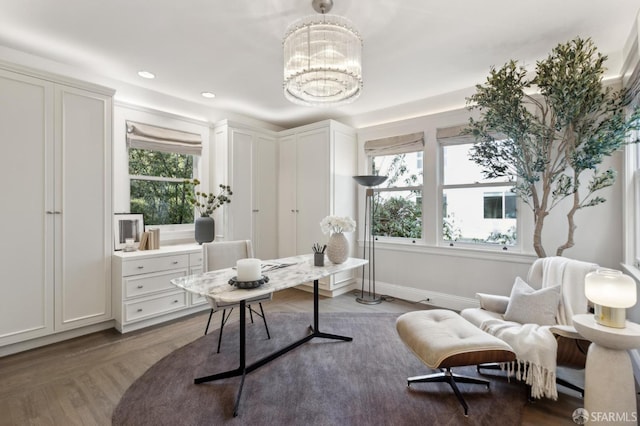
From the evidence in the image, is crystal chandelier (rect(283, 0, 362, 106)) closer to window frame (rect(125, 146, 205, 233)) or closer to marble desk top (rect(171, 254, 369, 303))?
marble desk top (rect(171, 254, 369, 303))

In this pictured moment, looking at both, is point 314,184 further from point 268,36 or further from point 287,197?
point 268,36

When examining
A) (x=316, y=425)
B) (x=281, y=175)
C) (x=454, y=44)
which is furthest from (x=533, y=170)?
(x=281, y=175)

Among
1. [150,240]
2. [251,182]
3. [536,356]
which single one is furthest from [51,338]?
[536,356]

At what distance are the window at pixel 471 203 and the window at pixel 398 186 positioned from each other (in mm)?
350

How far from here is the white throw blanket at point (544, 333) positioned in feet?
5.92

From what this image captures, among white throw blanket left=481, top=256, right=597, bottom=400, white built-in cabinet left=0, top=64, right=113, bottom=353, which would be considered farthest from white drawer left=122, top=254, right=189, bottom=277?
white throw blanket left=481, top=256, right=597, bottom=400

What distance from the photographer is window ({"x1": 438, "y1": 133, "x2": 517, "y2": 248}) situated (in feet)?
11.5

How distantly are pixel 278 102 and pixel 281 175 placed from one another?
115 cm

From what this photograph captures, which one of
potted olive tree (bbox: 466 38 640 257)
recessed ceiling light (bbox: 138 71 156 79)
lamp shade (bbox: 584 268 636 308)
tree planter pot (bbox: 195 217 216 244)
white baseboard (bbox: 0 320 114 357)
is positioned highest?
recessed ceiling light (bbox: 138 71 156 79)

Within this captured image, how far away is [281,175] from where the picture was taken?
483 centimetres

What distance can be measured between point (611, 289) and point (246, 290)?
6.61ft

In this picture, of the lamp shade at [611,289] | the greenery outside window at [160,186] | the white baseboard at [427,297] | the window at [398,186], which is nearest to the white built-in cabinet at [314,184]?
the window at [398,186]

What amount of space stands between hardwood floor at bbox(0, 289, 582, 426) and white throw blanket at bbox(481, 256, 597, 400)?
21 centimetres

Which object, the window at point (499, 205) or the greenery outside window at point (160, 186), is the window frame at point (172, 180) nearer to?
the greenery outside window at point (160, 186)
